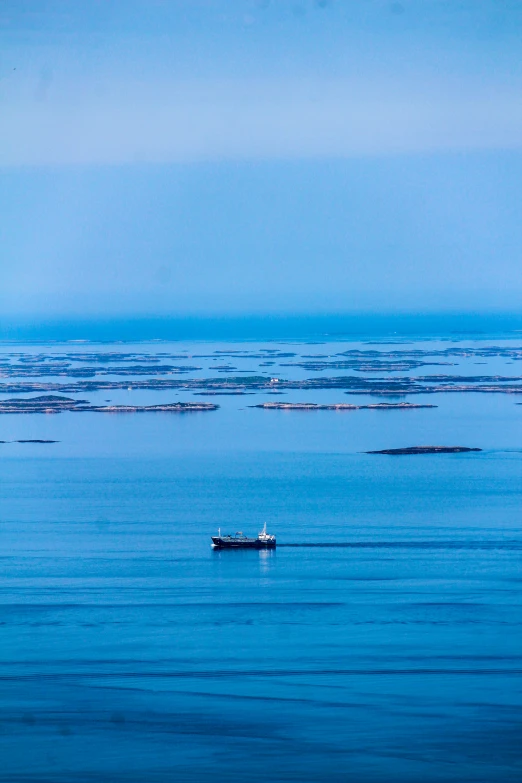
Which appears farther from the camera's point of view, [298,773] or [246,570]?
[246,570]

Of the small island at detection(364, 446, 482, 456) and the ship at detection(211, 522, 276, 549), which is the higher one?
the small island at detection(364, 446, 482, 456)

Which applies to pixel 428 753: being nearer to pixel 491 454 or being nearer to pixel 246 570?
pixel 246 570

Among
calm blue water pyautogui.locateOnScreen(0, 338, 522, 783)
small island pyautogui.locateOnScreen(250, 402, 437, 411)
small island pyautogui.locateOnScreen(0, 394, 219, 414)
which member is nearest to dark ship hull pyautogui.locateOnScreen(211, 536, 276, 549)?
calm blue water pyautogui.locateOnScreen(0, 338, 522, 783)

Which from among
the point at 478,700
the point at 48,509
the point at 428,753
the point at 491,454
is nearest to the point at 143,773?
the point at 428,753

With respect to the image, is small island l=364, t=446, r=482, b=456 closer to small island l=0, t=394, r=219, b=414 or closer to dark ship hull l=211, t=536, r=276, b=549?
dark ship hull l=211, t=536, r=276, b=549

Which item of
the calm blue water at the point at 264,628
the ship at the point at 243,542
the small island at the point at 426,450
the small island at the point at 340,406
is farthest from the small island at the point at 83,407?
the ship at the point at 243,542

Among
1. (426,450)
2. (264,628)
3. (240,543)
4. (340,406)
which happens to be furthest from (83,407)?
(264,628)
